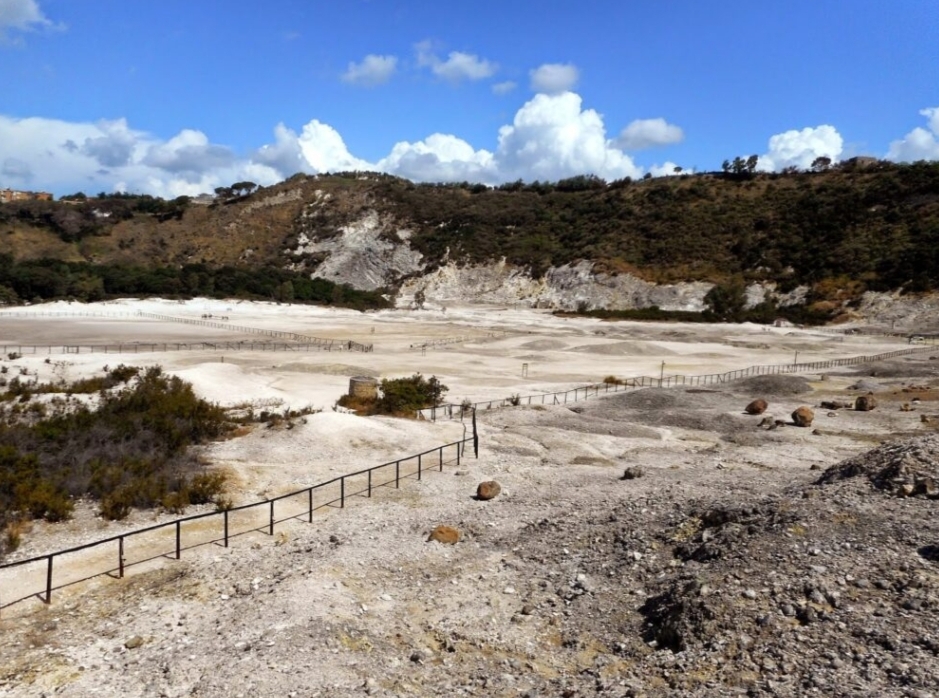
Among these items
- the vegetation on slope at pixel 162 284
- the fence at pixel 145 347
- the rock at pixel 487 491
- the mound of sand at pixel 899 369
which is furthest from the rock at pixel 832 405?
the vegetation on slope at pixel 162 284

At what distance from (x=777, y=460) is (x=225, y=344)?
47.3 m

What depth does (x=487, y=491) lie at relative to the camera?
1848cm

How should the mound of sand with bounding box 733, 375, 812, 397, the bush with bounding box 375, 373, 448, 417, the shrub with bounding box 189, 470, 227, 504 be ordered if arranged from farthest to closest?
the mound of sand with bounding box 733, 375, 812, 397 < the bush with bounding box 375, 373, 448, 417 < the shrub with bounding box 189, 470, 227, 504

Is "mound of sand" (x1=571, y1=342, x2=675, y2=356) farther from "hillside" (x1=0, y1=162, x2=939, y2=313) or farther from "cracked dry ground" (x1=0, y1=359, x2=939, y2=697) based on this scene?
"cracked dry ground" (x1=0, y1=359, x2=939, y2=697)

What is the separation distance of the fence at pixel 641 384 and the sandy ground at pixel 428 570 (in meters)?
2.68

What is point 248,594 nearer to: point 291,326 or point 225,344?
point 225,344

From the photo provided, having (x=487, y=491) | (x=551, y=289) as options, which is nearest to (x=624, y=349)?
(x=487, y=491)

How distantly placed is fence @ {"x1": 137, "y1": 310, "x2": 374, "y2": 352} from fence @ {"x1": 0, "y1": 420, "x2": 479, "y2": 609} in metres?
39.7

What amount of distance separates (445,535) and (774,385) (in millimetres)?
30447

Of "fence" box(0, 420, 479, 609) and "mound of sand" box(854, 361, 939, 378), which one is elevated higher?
"mound of sand" box(854, 361, 939, 378)

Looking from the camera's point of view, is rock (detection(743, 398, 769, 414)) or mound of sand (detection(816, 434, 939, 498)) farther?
rock (detection(743, 398, 769, 414))

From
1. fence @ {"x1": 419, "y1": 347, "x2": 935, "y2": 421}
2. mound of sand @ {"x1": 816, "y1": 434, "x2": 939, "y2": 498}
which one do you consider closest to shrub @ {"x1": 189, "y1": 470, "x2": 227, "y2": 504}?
fence @ {"x1": 419, "y1": 347, "x2": 935, "y2": 421}

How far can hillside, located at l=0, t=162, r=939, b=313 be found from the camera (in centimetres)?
9194

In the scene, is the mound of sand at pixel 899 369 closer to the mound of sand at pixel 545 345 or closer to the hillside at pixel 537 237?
the mound of sand at pixel 545 345
